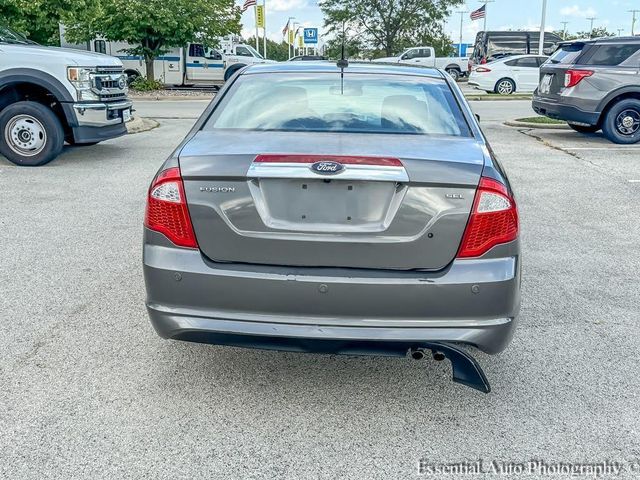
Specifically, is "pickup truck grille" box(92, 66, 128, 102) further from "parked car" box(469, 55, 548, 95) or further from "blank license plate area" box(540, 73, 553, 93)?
"parked car" box(469, 55, 548, 95)

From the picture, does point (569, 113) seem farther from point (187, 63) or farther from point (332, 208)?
point (187, 63)

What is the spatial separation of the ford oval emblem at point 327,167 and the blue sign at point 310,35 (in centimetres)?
3850

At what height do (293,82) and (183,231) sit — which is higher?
(293,82)

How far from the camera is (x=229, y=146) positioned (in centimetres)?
336

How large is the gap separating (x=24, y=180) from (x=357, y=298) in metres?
7.36

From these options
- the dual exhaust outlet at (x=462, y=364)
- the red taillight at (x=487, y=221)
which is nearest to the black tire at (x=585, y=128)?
the red taillight at (x=487, y=221)

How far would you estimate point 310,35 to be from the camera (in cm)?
4009

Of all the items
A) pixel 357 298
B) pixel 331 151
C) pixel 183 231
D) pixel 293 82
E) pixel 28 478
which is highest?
pixel 293 82

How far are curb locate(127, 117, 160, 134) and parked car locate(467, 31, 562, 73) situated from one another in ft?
85.3

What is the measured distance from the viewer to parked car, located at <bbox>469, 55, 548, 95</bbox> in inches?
1072

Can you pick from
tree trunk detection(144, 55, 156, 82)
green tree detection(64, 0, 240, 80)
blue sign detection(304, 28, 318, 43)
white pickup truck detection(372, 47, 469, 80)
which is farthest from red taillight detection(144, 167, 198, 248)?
blue sign detection(304, 28, 318, 43)

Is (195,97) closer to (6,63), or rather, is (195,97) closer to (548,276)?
(6,63)

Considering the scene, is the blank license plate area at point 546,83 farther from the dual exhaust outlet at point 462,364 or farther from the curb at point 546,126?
the dual exhaust outlet at point 462,364

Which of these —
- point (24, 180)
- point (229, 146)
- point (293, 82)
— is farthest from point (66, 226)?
point (229, 146)
